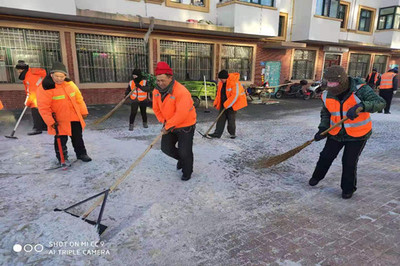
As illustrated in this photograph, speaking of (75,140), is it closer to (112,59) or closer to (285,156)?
(285,156)

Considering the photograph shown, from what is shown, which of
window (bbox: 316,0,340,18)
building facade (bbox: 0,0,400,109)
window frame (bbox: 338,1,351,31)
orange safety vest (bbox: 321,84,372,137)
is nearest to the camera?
orange safety vest (bbox: 321,84,372,137)

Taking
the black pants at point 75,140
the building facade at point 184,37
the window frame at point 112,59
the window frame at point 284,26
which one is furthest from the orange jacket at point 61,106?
the window frame at point 284,26

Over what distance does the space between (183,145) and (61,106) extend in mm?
1883

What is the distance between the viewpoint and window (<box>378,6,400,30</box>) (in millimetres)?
18062

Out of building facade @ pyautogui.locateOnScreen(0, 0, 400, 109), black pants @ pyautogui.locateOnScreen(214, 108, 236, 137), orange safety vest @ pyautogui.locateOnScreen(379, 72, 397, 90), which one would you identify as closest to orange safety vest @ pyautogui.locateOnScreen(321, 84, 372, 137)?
black pants @ pyautogui.locateOnScreen(214, 108, 236, 137)

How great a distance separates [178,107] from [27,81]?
167 inches

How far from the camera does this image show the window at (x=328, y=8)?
14914 millimetres

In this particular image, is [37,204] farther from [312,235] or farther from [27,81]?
[27,81]

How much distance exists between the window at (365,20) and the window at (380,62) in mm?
2911

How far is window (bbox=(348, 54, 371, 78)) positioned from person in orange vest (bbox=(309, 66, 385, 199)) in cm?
1877

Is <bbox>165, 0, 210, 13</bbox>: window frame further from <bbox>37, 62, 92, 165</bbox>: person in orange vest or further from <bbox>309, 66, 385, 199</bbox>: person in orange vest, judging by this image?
<bbox>309, 66, 385, 199</bbox>: person in orange vest

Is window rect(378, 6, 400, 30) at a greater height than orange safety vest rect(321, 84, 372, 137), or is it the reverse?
window rect(378, 6, 400, 30)

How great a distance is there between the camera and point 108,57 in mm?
10555

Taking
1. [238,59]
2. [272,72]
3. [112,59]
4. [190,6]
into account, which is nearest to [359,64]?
[272,72]
